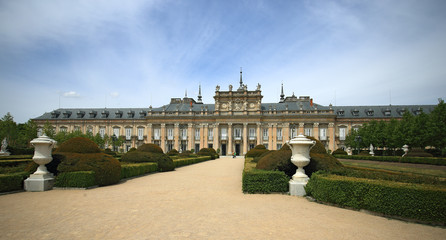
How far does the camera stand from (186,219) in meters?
6.95

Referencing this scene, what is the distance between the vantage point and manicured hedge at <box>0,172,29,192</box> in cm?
1031

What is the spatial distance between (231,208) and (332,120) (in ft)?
175

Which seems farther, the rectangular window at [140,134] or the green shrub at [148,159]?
the rectangular window at [140,134]

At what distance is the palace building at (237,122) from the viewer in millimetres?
57031

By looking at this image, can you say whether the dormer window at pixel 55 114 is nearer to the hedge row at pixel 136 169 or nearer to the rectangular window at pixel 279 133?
the rectangular window at pixel 279 133

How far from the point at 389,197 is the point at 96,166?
1169cm

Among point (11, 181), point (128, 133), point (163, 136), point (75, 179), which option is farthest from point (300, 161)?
point (128, 133)

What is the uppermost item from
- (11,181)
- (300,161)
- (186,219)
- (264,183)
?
(300,161)

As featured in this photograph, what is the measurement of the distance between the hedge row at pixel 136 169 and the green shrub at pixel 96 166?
1.73 meters

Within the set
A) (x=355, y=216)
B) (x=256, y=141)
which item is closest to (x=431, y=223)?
(x=355, y=216)

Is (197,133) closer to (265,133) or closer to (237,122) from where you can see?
(237,122)

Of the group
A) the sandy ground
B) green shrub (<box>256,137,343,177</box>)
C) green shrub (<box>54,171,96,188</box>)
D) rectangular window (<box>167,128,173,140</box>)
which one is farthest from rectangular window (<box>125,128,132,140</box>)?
green shrub (<box>256,137,343,177</box>)

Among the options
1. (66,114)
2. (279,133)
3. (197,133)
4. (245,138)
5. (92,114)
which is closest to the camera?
(245,138)

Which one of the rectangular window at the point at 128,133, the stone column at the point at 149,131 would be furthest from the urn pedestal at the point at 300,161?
the rectangular window at the point at 128,133
